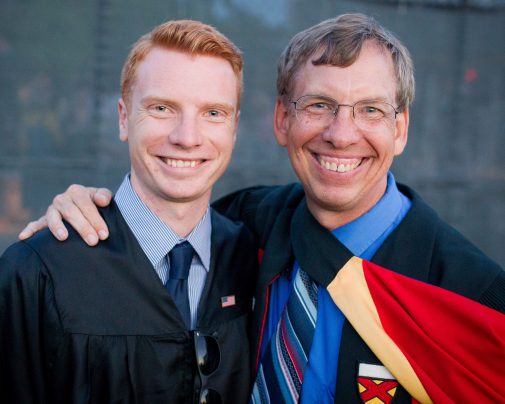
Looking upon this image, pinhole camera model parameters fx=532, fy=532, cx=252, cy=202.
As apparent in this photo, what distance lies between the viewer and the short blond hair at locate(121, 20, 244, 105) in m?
2.08

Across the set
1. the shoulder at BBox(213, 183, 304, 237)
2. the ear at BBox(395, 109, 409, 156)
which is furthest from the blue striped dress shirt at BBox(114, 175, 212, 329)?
the ear at BBox(395, 109, 409, 156)

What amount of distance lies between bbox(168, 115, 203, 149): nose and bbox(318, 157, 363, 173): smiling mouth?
519mm

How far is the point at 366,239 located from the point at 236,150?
2.67m

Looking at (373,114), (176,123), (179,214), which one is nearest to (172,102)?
(176,123)

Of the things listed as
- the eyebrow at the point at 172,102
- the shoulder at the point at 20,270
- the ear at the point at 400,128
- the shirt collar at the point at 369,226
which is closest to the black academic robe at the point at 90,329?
the shoulder at the point at 20,270

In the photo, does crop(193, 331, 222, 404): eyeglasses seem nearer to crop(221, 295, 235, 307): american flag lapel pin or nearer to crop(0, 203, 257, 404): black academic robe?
crop(0, 203, 257, 404): black academic robe

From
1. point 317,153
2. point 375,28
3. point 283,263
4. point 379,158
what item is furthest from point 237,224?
point 375,28

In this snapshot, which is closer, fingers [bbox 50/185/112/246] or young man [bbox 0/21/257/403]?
young man [bbox 0/21/257/403]

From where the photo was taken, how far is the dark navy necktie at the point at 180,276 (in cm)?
204

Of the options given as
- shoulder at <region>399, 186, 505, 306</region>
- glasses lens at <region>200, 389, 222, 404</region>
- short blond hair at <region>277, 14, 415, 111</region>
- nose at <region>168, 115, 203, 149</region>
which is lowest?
glasses lens at <region>200, 389, 222, 404</region>

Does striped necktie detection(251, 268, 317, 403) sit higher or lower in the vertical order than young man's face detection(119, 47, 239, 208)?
lower

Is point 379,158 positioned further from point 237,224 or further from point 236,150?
point 236,150

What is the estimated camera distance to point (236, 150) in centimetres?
466

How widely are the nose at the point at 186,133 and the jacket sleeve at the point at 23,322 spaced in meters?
0.67
